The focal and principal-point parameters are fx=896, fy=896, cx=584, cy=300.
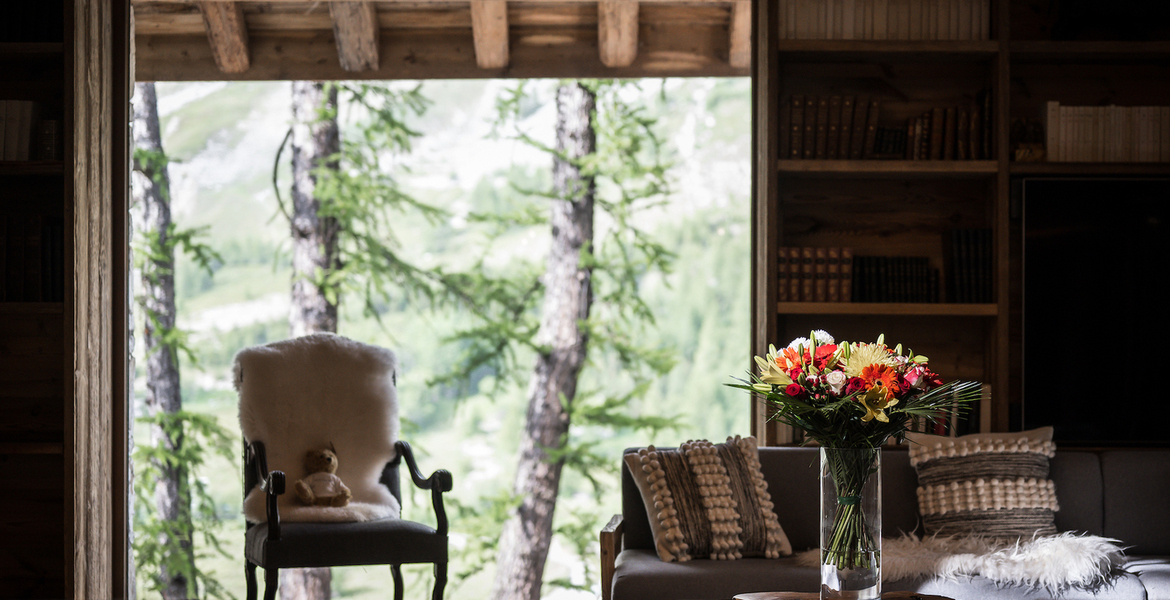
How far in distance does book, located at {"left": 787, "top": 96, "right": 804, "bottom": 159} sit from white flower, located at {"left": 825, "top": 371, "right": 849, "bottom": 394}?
1672mm

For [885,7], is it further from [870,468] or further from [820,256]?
[870,468]

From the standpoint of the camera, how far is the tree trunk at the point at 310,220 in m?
5.42

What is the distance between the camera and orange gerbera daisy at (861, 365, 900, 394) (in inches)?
67.8

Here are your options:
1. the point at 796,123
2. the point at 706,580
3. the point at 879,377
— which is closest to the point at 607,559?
the point at 706,580

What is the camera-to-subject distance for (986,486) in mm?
2756

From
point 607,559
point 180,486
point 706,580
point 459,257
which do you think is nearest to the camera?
point 706,580

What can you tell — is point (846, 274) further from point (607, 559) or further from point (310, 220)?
point (310, 220)

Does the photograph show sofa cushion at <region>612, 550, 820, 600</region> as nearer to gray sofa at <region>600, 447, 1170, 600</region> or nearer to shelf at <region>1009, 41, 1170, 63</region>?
gray sofa at <region>600, 447, 1170, 600</region>

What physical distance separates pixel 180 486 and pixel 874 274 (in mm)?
4524

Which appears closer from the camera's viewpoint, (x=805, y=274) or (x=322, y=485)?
(x=322, y=485)

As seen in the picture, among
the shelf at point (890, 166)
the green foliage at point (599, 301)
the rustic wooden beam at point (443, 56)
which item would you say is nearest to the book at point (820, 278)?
the shelf at point (890, 166)
